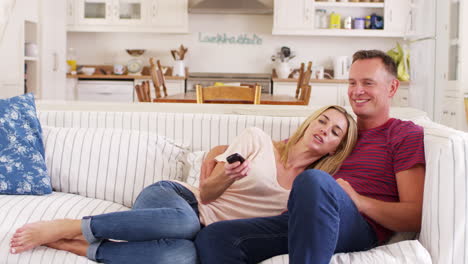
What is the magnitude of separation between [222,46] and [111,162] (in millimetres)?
4258

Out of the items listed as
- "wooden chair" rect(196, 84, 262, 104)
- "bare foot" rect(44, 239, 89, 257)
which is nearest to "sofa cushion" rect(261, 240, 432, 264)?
"bare foot" rect(44, 239, 89, 257)

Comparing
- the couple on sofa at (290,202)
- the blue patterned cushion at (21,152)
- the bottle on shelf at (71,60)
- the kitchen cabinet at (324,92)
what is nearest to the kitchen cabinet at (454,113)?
the kitchen cabinet at (324,92)

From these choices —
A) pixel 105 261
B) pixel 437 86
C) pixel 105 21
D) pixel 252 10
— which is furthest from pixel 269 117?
pixel 105 21

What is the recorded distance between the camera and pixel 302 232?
156cm

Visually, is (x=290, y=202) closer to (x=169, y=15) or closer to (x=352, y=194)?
(x=352, y=194)

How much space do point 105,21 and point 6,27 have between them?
186 centimetres

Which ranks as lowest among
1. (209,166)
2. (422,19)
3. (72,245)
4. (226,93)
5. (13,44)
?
(72,245)

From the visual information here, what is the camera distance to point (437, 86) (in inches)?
191

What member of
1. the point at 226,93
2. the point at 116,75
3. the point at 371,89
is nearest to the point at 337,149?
the point at 371,89

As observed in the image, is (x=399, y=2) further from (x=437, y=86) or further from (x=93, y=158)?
(x=93, y=158)

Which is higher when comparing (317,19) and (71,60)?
(317,19)

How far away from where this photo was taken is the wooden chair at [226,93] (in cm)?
355

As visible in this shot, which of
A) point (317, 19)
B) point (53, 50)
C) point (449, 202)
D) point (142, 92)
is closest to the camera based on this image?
point (449, 202)

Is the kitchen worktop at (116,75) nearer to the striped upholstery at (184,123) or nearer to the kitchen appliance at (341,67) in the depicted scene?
the kitchen appliance at (341,67)
